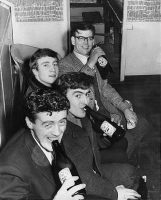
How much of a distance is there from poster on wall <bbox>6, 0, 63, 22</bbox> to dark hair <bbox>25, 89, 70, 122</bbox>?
132 cm

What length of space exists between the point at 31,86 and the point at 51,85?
0.13 meters

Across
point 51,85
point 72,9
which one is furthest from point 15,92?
point 72,9

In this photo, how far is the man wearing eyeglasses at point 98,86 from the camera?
1915 millimetres

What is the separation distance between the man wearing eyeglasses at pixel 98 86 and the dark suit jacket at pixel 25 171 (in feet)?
2.47

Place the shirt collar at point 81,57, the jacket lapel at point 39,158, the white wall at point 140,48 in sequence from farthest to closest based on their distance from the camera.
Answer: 1. the white wall at point 140,48
2. the shirt collar at point 81,57
3. the jacket lapel at point 39,158

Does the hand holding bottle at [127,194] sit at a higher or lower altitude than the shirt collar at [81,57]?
lower

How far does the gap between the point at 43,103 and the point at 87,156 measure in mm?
380

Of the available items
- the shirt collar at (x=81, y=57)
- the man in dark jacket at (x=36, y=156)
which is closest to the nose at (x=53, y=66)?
the shirt collar at (x=81, y=57)

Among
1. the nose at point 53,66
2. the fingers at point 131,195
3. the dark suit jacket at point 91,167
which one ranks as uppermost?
the nose at point 53,66

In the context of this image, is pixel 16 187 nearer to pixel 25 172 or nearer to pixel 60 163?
pixel 25 172

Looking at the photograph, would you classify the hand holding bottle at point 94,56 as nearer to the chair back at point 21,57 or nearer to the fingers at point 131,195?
the chair back at point 21,57

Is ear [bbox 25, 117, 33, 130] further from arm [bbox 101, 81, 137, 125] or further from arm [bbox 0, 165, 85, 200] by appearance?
arm [bbox 101, 81, 137, 125]

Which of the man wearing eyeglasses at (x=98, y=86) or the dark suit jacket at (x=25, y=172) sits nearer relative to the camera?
the dark suit jacket at (x=25, y=172)

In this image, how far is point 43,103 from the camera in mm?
1218
